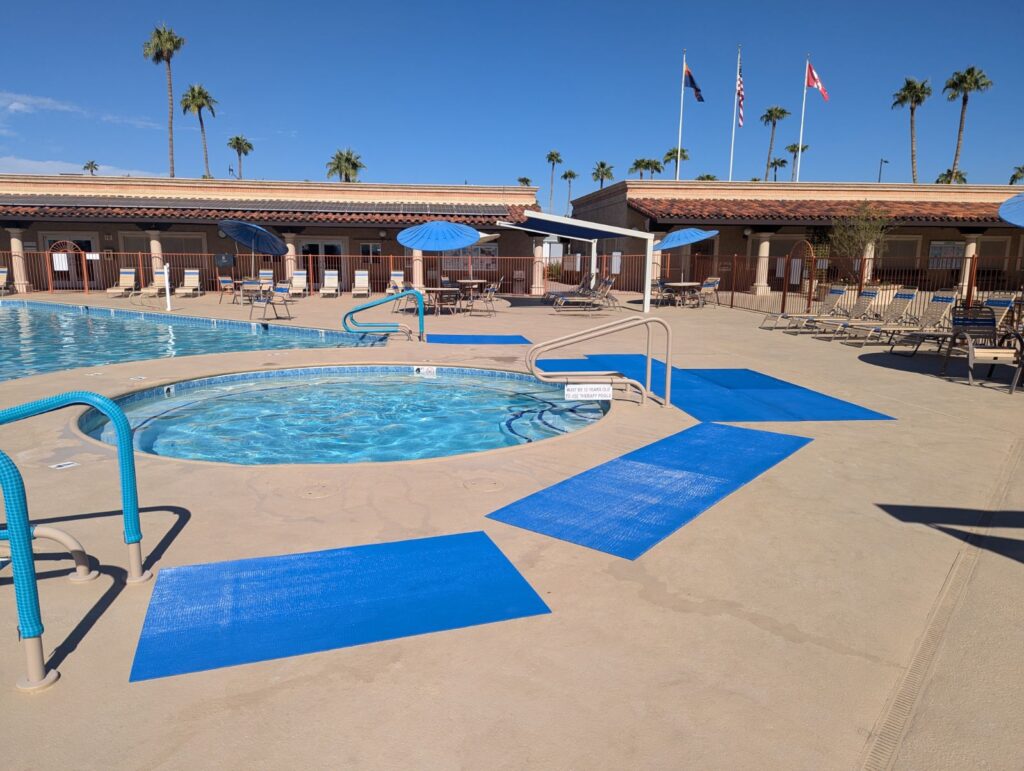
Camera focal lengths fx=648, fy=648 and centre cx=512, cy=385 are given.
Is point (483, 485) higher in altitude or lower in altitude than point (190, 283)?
lower

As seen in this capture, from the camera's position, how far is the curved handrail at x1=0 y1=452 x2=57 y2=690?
247 cm

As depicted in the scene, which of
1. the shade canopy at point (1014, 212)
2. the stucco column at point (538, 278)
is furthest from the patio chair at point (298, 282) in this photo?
the shade canopy at point (1014, 212)

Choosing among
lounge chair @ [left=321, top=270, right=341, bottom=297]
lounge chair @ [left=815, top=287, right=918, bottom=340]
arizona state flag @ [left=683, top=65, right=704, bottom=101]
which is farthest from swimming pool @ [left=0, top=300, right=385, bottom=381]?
arizona state flag @ [left=683, top=65, right=704, bottom=101]

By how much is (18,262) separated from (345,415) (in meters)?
23.9

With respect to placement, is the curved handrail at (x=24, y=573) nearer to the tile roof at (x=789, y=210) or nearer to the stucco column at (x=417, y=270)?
the stucco column at (x=417, y=270)

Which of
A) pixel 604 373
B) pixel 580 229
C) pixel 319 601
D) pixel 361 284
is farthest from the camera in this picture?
pixel 361 284

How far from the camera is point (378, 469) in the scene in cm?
550

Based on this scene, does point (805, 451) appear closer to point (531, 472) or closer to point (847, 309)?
point (531, 472)

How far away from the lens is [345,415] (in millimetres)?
8781

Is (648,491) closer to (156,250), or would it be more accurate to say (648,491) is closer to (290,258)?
(290,258)

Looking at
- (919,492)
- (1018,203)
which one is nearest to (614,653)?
(919,492)

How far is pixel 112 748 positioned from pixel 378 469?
3.21 metres

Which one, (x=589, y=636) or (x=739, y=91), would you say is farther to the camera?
(x=739, y=91)

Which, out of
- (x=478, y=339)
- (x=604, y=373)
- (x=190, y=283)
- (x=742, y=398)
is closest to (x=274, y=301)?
(x=190, y=283)
